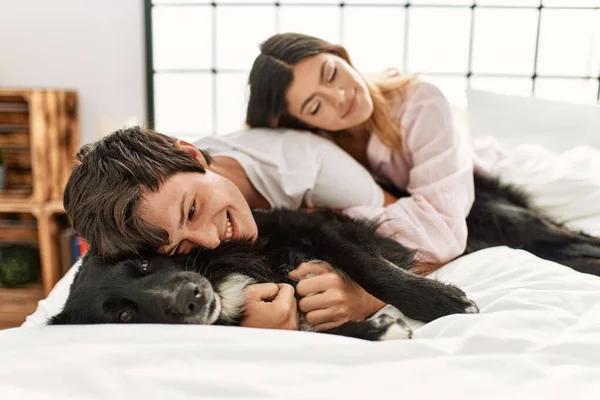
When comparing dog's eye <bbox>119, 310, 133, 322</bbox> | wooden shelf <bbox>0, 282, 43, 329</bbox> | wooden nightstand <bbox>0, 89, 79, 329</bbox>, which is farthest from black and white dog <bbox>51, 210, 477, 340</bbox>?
wooden shelf <bbox>0, 282, 43, 329</bbox>

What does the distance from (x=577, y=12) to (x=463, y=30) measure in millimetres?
712

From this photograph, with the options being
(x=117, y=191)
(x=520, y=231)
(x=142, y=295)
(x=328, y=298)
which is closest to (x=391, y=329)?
(x=328, y=298)

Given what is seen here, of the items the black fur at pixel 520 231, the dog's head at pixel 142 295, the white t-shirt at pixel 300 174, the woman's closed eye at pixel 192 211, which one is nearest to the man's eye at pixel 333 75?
the white t-shirt at pixel 300 174

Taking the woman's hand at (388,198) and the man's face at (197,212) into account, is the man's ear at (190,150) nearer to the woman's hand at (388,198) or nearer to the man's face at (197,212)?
the man's face at (197,212)

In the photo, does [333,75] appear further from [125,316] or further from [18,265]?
[18,265]

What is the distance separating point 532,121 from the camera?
7.41 ft

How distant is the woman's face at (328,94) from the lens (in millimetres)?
1771

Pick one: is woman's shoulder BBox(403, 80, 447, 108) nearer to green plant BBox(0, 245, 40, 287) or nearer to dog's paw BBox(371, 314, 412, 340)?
dog's paw BBox(371, 314, 412, 340)

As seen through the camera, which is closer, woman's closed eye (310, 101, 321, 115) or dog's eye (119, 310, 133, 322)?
dog's eye (119, 310, 133, 322)

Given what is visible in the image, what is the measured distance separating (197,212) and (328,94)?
787mm

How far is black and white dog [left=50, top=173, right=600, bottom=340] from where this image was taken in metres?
1.03

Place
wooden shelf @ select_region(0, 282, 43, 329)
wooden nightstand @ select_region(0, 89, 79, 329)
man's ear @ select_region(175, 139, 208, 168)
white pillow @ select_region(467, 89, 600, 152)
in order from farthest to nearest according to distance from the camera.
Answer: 1. wooden shelf @ select_region(0, 282, 43, 329)
2. wooden nightstand @ select_region(0, 89, 79, 329)
3. white pillow @ select_region(467, 89, 600, 152)
4. man's ear @ select_region(175, 139, 208, 168)

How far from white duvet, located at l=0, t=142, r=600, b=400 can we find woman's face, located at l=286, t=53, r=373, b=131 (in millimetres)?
938

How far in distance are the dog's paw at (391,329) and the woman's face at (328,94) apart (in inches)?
37.0
